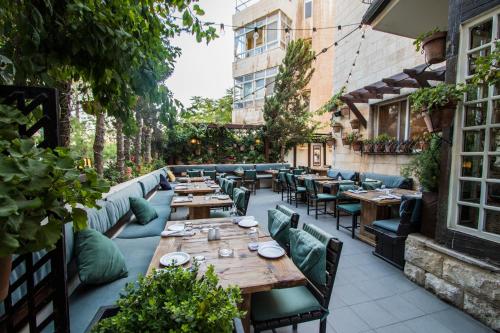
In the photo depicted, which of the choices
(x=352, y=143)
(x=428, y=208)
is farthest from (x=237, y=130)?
(x=428, y=208)

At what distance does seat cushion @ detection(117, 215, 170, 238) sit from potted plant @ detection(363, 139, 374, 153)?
5.77 metres

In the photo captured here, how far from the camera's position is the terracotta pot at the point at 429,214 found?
8.44 feet

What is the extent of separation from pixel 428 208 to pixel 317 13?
13097 mm

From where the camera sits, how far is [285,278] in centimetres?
143

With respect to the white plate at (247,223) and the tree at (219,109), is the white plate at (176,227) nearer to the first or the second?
the white plate at (247,223)

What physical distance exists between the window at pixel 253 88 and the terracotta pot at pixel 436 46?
10.2 m

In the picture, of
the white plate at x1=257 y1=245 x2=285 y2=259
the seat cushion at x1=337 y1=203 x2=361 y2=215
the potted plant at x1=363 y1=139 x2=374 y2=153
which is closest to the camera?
the white plate at x1=257 y1=245 x2=285 y2=259

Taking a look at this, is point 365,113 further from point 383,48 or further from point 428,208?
point 428,208

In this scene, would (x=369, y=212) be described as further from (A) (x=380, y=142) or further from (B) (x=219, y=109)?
(B) (x=219, y=109)

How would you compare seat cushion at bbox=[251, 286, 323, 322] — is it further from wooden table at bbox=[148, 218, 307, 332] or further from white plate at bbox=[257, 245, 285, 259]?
white plate at bbox=[257, 245, 285, 259]

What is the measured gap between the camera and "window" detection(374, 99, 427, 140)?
219 inches

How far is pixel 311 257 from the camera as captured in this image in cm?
163

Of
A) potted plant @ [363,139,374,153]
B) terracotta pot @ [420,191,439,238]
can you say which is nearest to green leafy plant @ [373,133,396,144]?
potted plant @ [363,139,374,153]

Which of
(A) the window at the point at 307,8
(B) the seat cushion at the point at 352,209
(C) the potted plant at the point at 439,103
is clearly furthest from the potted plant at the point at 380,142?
(A) the window at the point at 307,8
